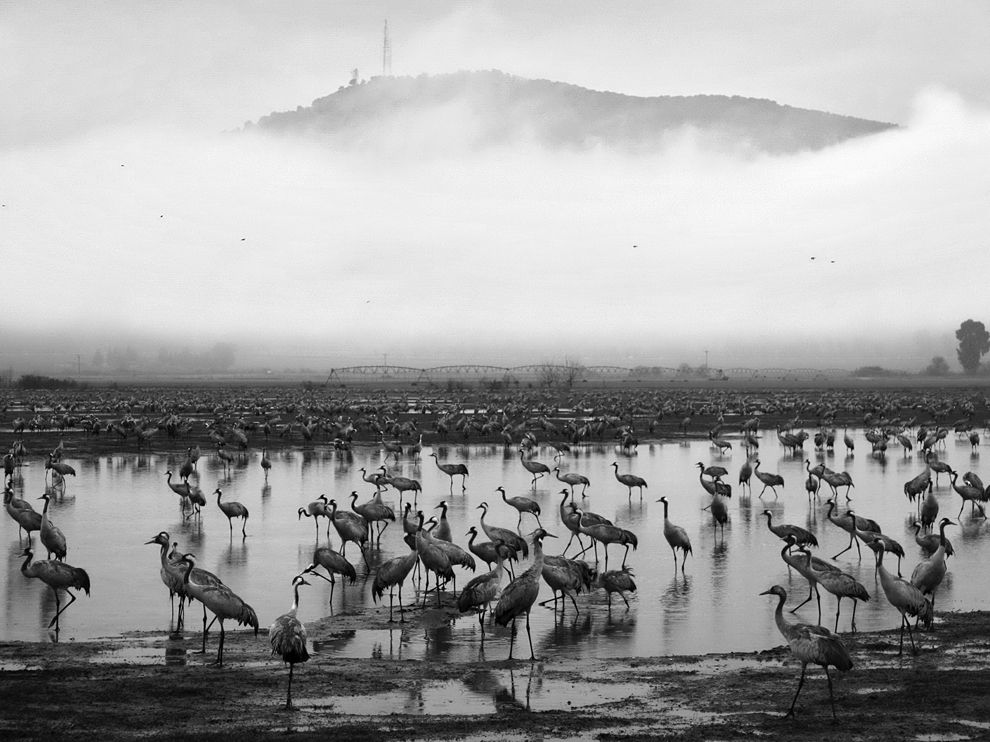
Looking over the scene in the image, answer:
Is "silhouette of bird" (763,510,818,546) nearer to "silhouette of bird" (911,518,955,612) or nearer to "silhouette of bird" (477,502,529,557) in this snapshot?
"silhouette of bird" (911,518,955,612)

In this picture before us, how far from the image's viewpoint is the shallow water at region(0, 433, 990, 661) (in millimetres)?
12727

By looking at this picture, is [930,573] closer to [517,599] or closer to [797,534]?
[797,534]

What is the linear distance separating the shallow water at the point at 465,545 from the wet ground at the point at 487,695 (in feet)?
2.50

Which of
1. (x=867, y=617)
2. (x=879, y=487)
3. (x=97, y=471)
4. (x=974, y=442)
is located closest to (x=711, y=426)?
(x=974, y=442)

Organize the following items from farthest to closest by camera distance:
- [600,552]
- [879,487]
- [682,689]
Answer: [879,487] → [600,552] → [682,689]

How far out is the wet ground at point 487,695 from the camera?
8.84 metres

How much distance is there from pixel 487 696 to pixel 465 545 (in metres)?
8.53

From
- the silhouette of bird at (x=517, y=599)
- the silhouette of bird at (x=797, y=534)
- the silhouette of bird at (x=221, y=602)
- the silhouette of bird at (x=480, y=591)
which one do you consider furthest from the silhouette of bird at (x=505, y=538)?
the silhouette of bird at (x=221, y=602)

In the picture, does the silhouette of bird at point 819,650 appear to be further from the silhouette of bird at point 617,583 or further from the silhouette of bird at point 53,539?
the silhouette of bird at point 53,539

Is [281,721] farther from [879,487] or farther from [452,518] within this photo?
[879,487]

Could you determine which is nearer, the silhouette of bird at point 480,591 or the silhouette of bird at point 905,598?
the silhouette of bird at point 905,598

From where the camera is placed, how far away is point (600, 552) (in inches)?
728

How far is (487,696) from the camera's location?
10094 millimetres

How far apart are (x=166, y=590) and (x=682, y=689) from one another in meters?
8.24
